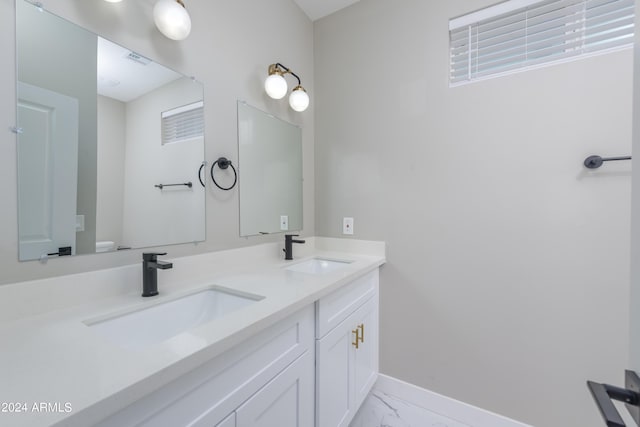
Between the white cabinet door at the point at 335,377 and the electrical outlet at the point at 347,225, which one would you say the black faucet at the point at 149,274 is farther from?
the electrical outlet at the point at 347,225

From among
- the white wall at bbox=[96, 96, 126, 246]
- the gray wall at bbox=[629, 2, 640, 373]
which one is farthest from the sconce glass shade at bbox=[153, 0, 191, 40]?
the gray wall at bbox=[629, 2, 640, 373]

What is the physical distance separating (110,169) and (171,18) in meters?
0.63

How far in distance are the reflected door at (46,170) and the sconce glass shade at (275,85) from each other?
91cm

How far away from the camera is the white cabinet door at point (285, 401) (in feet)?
2.52

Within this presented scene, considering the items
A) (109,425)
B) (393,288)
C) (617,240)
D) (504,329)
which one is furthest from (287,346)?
(617,240)

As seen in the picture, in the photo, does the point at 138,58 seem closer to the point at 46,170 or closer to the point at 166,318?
the point at 46,170

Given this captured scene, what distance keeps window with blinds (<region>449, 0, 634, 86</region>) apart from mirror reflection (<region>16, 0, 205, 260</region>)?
4.85 ft

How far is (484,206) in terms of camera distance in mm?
1453

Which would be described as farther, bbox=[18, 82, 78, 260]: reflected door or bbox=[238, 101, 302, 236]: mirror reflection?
bbox=[238, 101, 302, 236]: mirror reflection

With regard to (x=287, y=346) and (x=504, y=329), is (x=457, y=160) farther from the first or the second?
(x=287, y=346)

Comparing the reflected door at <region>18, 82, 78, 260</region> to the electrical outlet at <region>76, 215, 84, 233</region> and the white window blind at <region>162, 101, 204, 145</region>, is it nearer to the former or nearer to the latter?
the electrical outlet at <region>76, 215, 84, 233</region>

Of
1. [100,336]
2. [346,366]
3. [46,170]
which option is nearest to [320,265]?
[346,366]

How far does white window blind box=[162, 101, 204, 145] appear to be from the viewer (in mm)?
1150

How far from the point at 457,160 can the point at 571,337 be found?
1019mm
